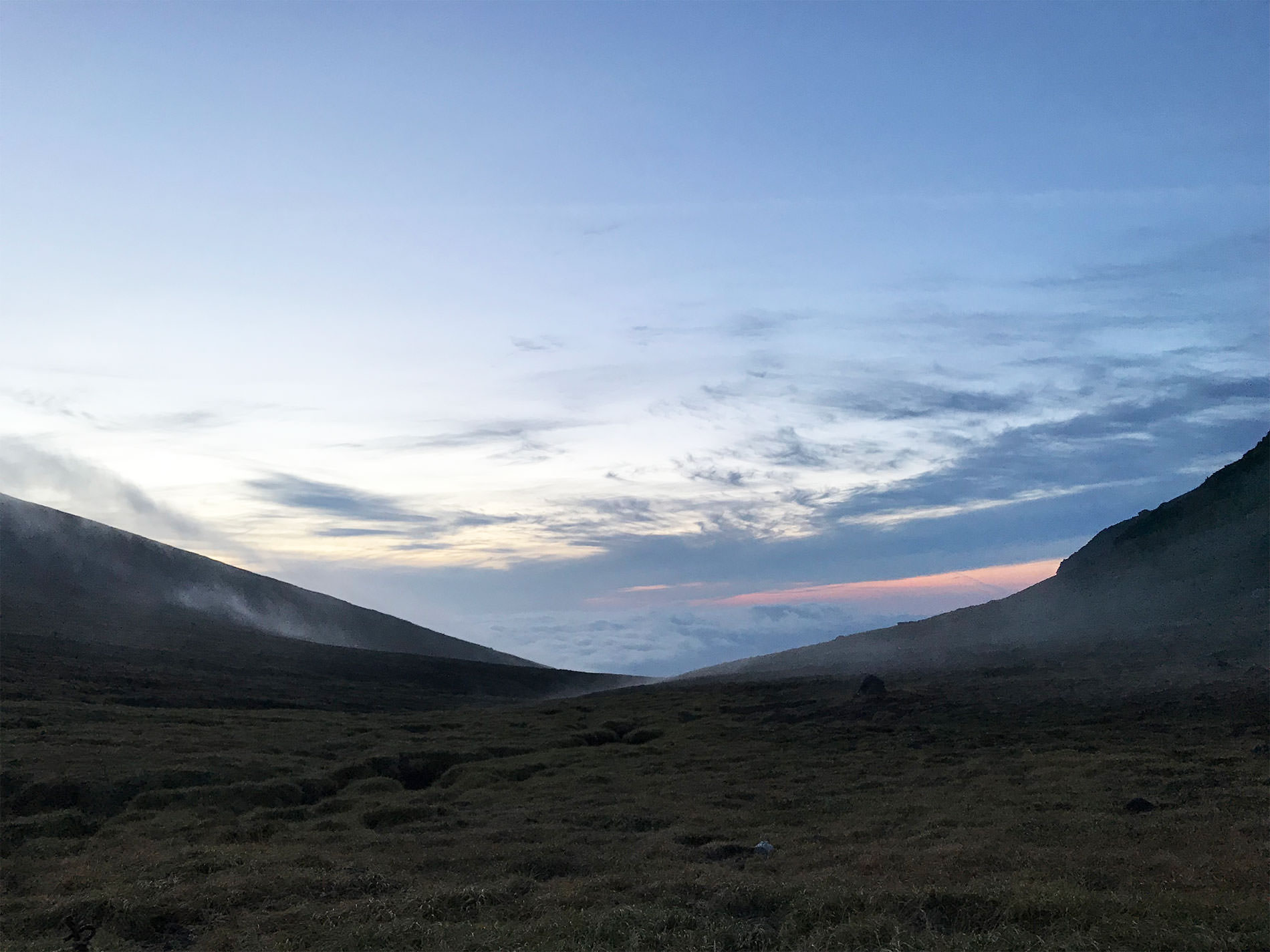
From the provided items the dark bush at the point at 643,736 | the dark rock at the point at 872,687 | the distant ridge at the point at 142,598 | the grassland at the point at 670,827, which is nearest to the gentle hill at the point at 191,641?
the distant ridge at the point at 142,598

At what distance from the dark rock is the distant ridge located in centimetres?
7871

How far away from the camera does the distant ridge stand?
10644 centimetres

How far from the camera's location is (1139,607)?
8038 cm

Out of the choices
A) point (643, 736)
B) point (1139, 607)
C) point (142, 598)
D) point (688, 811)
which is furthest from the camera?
point (142, 598)

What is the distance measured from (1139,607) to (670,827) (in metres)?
71.1

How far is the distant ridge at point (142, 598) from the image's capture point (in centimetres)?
10644

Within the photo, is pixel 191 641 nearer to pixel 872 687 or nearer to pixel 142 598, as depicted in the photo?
pixel 142 598

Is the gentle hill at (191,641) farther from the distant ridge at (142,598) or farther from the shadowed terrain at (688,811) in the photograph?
the shadowed terrain at (688,811)

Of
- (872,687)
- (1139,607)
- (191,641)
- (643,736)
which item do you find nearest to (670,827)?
(643,736)

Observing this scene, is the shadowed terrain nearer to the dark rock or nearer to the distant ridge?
the dark rock

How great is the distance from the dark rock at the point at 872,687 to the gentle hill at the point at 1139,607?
16.0 meters

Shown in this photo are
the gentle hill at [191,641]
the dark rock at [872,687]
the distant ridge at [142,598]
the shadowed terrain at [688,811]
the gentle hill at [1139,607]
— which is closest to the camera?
the shadowed terrain at [688,811]

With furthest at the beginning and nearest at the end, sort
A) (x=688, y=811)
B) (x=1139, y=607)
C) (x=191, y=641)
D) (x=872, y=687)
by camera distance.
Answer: (x=191, y=641) < (x=1139, y=607) < (x=872, y=687) < (x=688, y=811)

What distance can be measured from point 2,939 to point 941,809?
25.3 meters
